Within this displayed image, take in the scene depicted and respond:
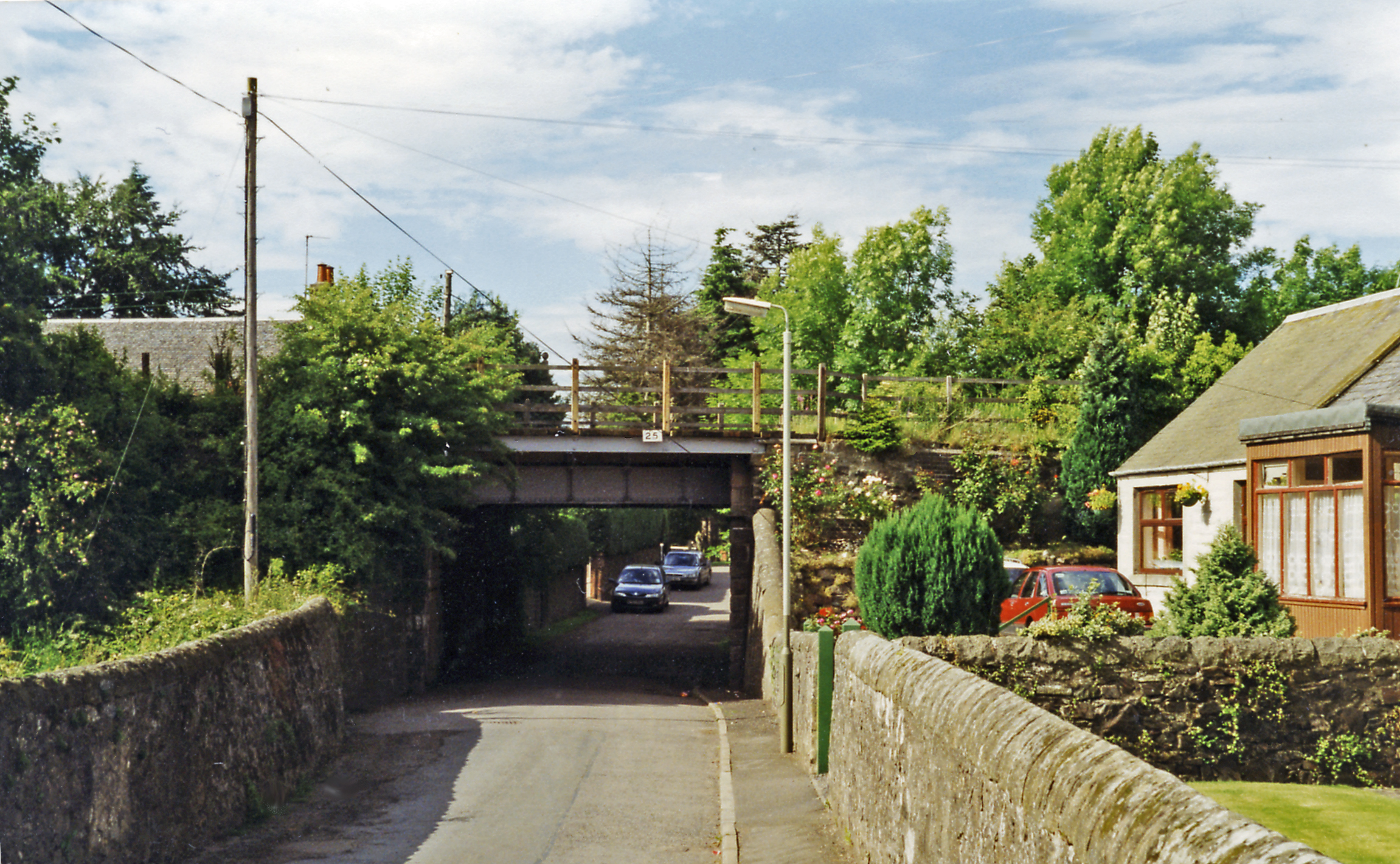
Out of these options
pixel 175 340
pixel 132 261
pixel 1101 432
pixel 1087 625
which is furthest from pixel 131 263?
pixel 1087 625

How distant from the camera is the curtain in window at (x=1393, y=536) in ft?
48.4

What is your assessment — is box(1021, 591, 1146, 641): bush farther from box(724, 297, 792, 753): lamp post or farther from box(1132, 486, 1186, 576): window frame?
box(1132, 486, 1186, 576): window frame

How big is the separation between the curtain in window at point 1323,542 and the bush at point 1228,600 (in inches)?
35.9

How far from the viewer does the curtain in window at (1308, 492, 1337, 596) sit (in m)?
15.6

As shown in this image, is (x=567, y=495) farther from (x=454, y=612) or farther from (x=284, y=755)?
(x=284, y=755)

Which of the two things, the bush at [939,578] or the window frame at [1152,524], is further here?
the window frame at [1152,524]

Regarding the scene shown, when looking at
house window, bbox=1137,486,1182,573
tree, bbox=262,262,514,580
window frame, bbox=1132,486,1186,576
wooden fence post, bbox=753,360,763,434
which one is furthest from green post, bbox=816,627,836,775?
wooden fence post, bbox=753,360,763,434

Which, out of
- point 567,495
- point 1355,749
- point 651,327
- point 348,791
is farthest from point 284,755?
point 651,327

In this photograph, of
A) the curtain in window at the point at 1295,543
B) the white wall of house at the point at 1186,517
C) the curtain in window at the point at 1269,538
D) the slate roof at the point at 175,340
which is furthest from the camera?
the slate roof at the point at 175,340

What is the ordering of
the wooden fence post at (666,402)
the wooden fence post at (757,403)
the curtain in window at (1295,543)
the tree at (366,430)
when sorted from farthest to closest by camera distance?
the wooden fence post at (757,403) < the wooden fence post at (666,402) < the tree at (366,430) < the curtain in window at (1295,543)

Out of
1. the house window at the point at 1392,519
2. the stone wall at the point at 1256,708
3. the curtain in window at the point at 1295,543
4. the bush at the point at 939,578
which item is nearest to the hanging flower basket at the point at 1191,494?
the curtain in window at the point at 1295,543

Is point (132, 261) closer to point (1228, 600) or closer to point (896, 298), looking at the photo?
point (896, 298)

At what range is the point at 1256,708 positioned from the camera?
1134 centimetres

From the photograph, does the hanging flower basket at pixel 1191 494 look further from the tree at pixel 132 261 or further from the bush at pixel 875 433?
the tree at pixel 132 261
